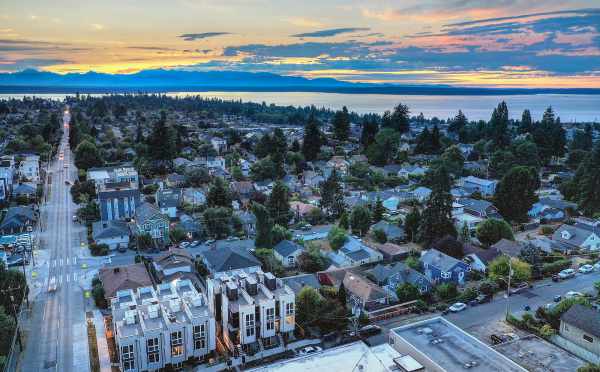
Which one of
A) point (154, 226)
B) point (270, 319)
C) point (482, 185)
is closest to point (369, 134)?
point (482, 185)

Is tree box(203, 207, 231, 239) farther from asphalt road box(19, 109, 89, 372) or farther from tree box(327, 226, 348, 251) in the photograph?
asphalt road box(19, 109, 89, 372)

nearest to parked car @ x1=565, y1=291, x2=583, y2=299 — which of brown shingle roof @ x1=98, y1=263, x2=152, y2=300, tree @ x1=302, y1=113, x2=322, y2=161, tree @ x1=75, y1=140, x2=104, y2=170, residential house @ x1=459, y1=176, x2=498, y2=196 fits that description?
brown shingle roof @ x1=98, y1=263, x2=152, y2=300

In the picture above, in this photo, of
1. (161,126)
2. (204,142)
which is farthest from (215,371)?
(204,142)

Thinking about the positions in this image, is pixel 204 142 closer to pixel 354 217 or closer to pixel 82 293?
pixel 354 217

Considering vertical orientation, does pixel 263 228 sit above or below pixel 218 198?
above

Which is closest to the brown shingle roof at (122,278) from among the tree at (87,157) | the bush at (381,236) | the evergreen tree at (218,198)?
the evergreen tree at (218,198)

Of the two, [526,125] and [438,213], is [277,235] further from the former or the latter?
[526,125]
